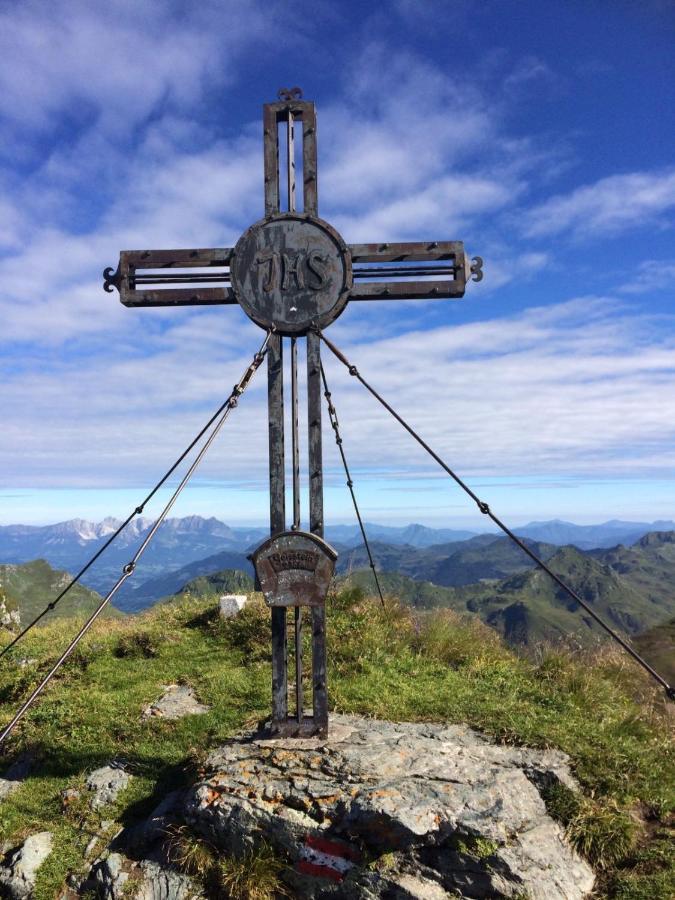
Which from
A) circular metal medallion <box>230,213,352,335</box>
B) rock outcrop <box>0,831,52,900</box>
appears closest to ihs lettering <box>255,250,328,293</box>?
circular metal medallion <box>230,213,352,335</box>

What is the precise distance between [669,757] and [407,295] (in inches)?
253

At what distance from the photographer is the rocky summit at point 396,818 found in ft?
15.8

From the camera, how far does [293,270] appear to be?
22.4 feet

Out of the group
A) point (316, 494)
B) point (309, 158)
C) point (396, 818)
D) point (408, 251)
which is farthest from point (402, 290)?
point (396, 818)

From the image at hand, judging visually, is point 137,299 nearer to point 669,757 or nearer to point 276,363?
point 276,363

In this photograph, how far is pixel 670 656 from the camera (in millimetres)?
24828

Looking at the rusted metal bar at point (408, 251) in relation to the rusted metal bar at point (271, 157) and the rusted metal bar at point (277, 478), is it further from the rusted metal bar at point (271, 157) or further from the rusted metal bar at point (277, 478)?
the rusted metal bar at point (277, 478)

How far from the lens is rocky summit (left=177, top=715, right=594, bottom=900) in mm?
4816

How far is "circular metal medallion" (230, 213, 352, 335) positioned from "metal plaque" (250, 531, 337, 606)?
2.60 metres

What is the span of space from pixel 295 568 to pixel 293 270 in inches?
142

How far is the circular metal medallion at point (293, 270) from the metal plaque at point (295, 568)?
2604 millimetres

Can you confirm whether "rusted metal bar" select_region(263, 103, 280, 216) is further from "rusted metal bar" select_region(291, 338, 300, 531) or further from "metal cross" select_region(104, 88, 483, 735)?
"rusted metal bar" select_region(291, 338, 300, 531)

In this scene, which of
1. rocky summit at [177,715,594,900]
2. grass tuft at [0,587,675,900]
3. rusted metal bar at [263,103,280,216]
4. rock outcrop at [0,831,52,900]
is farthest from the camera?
rusted metal bar at [263,103,280,216]

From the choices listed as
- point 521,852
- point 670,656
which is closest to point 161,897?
point 521,852
